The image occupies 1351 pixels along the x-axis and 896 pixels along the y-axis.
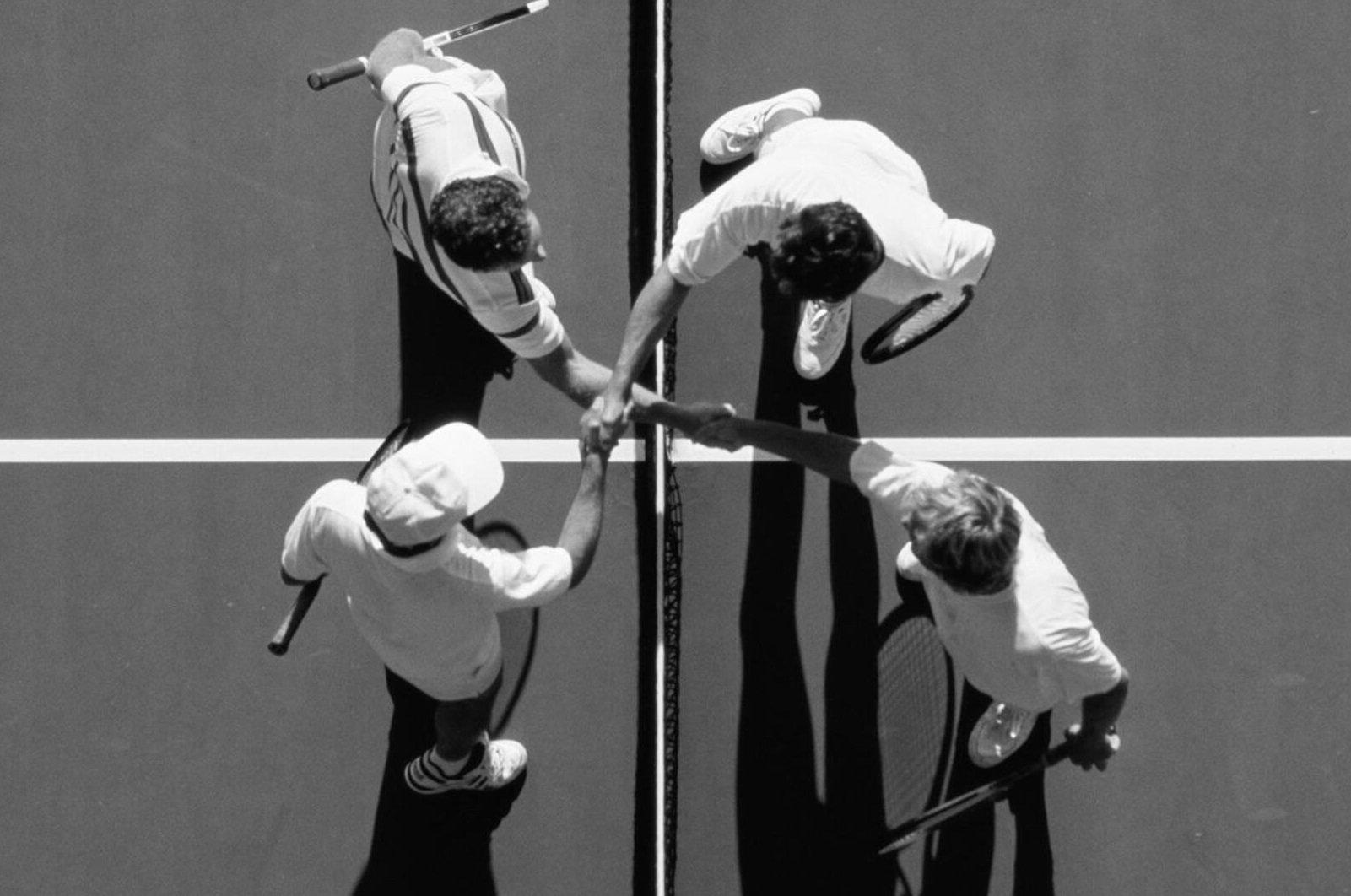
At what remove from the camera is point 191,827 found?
17.1 ft

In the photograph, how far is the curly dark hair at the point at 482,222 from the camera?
13.2 feet

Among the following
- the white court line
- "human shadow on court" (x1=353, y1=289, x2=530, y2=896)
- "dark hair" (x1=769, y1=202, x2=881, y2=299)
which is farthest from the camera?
the white court line

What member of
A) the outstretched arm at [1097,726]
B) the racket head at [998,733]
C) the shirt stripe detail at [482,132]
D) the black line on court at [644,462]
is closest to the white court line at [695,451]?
the black line on court at [644,462]

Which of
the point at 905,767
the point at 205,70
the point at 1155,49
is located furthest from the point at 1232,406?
the point at 205,70

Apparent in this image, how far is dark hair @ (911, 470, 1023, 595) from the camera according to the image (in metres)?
3.74

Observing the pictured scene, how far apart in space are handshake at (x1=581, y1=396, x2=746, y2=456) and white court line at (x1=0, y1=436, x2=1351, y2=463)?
0.76 meters

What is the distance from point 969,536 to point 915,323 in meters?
1.30

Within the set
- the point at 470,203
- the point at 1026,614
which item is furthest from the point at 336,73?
the point at 1026,614

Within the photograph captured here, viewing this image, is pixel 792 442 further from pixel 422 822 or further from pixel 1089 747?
pixel 422 822

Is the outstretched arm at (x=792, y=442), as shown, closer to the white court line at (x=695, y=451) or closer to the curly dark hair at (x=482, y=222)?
the white court line at (x=695, y=451)

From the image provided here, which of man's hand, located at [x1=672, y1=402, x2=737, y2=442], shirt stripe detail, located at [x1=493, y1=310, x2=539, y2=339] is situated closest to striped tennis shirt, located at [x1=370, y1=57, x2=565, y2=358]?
shirt stripe detail, located at [x1=493, y1=310, x2=539, y2=339]

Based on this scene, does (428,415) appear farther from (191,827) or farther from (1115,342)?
(1115,342)

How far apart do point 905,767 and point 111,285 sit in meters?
4.05

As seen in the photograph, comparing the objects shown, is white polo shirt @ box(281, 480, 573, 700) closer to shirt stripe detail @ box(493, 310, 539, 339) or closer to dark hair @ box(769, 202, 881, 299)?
shirt stripe detail @ box(493, 310, 539, 339)
